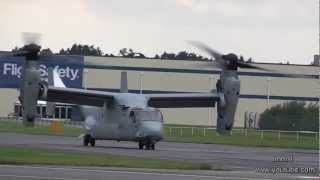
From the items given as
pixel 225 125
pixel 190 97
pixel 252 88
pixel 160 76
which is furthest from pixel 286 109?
pixel 225 125

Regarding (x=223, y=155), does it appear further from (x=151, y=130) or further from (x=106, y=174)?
(x=106, y=174)

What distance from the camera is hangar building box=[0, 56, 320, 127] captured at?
10538 cm

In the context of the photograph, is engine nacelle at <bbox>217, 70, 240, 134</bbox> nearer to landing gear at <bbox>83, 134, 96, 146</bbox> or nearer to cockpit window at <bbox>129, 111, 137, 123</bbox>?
cockpit window at <bbox>129, 111, 137, 123</bbox>

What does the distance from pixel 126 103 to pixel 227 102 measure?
9.85 m

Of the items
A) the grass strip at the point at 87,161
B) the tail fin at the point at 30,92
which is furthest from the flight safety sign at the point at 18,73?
the grass strip at the point at 87,161

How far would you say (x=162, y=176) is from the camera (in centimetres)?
2269

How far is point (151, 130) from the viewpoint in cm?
4325

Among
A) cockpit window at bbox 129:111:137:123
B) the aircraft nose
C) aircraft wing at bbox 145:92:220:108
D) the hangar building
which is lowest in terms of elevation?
the aircraft nose

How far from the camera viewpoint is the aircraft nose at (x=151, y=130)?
4325 centimetres

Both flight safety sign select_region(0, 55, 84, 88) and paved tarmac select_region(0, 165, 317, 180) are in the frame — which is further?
flight safety sign select_region(0, 55, 84, 88)

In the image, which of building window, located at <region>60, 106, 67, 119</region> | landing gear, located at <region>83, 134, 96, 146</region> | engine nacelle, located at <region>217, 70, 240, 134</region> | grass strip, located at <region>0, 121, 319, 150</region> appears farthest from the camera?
building window, located at <region>60, 106, 67, 119</region>

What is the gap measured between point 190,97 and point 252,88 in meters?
59.6

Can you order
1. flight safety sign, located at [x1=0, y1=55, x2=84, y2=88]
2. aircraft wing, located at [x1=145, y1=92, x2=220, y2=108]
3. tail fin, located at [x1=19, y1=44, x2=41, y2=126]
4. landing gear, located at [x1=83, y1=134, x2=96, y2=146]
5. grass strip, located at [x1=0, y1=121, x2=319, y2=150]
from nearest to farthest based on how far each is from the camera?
1. tail fin, located at [x1=19, y1=44, x2=41, y2=126]
2. aircraft wing, located at [x1=145, y1=92, x2=220, y2=108]
3. landing gear, located at [x1=83, y1=134, x2=96, y2=146]
4. grass strip, located at [x1=0, y1=121, x2=319, y2=150]
5. flight safety sign, located at [x1=0, y1=55, x2=84, y2=88]

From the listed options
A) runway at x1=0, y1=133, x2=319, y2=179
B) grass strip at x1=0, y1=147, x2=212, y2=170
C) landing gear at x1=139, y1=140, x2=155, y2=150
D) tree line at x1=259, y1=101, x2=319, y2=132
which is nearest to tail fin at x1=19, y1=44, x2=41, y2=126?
runway at x1=0, y1=133, x2=319, y2=179
